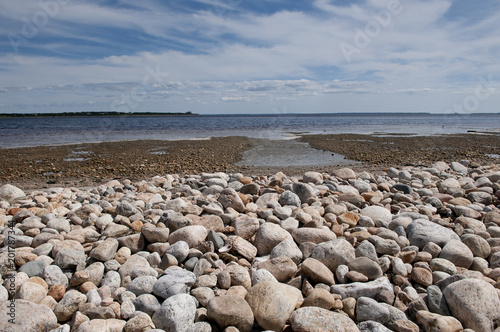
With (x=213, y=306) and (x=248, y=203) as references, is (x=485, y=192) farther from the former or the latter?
(x=213, y=306)

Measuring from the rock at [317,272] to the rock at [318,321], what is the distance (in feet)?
1.89

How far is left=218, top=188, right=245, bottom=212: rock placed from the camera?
510cm

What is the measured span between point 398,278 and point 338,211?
1.71 m

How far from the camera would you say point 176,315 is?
2719 millimetres

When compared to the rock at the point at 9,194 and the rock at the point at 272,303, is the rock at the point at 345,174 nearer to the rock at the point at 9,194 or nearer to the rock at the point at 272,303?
the rock at the point at 272,303

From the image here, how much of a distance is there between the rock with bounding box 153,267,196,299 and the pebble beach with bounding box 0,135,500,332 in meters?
0.01

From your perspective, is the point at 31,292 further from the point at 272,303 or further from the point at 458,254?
the point at 458,254

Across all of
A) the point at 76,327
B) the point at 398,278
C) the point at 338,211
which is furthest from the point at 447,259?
the point at 76,327

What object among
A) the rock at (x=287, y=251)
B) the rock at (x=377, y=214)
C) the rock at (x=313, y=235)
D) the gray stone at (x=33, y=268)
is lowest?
the gray stone at (x=33, y=268)

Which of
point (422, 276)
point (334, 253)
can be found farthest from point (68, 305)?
point (422, 276)

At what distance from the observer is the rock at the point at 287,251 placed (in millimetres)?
3703

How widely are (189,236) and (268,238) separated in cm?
98

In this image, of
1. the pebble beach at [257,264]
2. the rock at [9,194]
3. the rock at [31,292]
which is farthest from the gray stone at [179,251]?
the rock at [9,194]

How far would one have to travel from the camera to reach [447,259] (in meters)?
3.76
